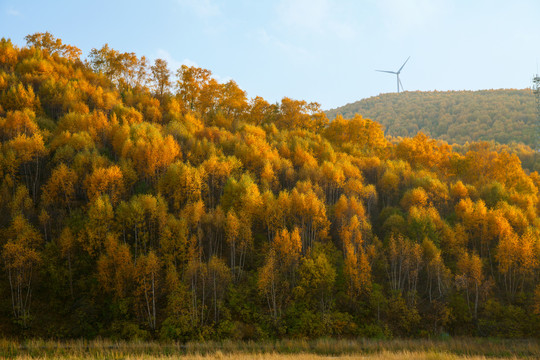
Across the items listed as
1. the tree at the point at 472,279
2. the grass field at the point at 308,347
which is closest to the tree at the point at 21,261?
the grass field at the point at 308,347

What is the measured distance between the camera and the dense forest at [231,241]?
140ft

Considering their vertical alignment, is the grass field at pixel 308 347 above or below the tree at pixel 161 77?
below

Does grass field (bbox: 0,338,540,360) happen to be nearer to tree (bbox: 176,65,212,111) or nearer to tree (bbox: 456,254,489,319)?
tree (bbox: 456,254,489,319)

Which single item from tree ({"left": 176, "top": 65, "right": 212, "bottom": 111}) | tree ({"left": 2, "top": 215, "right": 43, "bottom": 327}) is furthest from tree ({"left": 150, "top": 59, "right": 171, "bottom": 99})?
tree ({"left": 2, "top": 215, "right": 43, "bottom": 327})

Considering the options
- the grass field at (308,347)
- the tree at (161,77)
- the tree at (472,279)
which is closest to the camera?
the grass field at (308,347)

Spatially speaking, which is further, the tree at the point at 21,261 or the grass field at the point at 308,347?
the tree at the point at 21,261

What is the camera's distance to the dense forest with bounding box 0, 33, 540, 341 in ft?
140

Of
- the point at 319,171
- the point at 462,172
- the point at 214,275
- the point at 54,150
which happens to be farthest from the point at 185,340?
the point at 462,172

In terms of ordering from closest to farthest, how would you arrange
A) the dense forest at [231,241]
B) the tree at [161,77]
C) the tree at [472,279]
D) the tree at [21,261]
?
the tree at [21,261] < the dense forest at [231,241] < the tree at [472,279] < the tree at [161,77]

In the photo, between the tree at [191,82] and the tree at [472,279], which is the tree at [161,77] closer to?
the tree at [191,82]

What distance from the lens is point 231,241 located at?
49.9m

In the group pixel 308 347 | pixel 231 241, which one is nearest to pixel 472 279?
pixel 308 347

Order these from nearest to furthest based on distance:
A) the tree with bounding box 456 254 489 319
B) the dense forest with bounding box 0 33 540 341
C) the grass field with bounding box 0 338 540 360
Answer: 1. the grass field with bounding box 0 338 540 360
2. the dense forest with bounding box 0 33 540 341
3. the tree with bounding box 456 254 489 319

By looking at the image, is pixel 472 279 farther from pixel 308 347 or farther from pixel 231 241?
pixel 231 241
